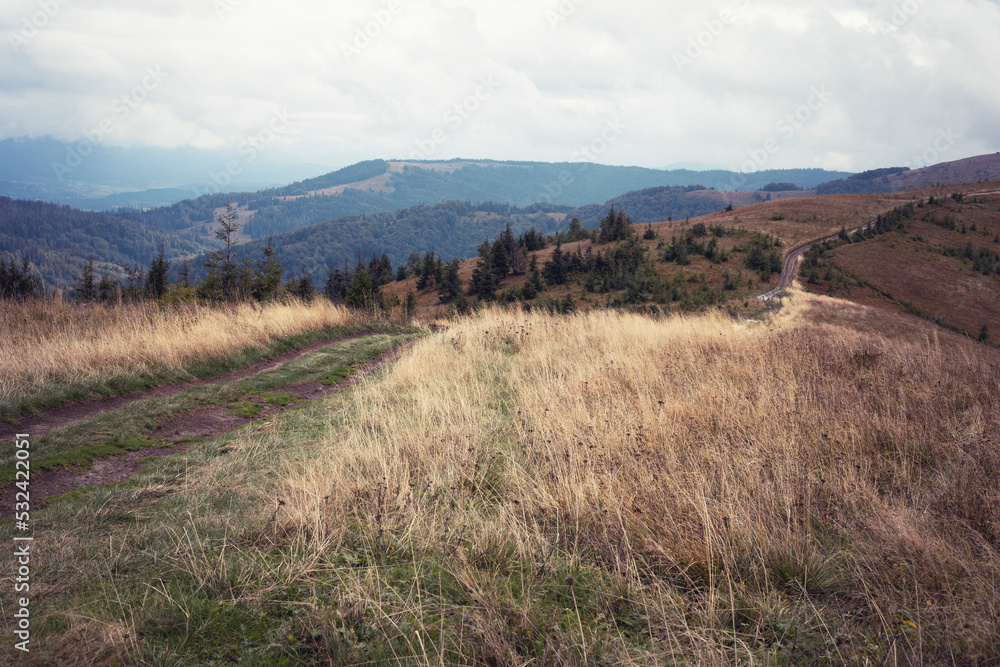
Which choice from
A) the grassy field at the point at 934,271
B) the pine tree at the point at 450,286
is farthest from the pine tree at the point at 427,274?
the grassy field at the point at 934,271

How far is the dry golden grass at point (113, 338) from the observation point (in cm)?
677

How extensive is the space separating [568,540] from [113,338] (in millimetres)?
9203

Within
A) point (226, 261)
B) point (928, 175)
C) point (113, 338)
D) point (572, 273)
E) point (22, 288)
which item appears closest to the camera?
point (113, 338)

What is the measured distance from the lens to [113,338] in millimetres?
8367

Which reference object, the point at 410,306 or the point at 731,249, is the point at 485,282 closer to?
the point at 410,306

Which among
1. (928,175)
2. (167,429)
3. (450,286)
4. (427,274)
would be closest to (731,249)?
(450,286)

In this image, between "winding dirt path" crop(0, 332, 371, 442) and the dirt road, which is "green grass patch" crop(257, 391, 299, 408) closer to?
"winding dirt path" crop(0, 332, 371, 442)

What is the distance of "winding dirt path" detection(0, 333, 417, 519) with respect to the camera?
14.6ft

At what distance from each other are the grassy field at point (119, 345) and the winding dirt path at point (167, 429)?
310mm

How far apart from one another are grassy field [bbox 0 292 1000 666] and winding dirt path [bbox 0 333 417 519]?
41cm

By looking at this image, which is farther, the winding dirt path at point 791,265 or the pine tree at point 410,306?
the winding dirt path at point 791,265

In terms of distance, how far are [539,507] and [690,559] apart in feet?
3.49

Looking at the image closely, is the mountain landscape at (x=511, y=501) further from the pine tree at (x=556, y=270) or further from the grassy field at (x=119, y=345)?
the pine tree at (x=556, y=270)

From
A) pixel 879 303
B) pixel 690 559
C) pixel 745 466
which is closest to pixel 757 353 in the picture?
pixel 745 466
